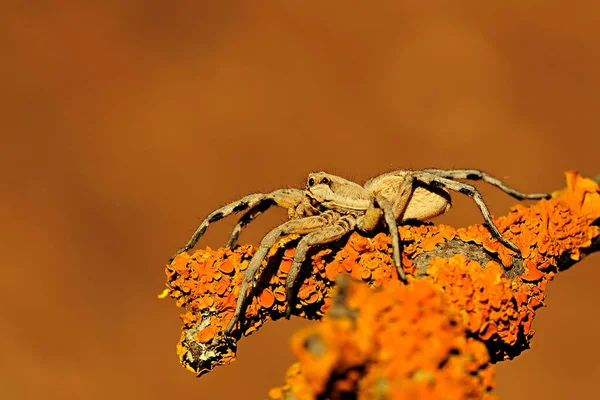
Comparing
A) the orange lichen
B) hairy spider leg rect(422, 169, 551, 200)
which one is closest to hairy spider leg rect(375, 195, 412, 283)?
the orange lichen

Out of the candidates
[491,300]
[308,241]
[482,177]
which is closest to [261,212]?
[308,241]

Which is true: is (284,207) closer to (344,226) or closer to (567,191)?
(344,226)

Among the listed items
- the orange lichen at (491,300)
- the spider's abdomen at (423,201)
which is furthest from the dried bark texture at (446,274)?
the spider's abdomen at (423,201)

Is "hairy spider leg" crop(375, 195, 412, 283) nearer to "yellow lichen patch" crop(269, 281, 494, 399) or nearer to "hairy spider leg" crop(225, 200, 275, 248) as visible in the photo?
"yellow lichen patch" crop(269, 281, 494, 399)

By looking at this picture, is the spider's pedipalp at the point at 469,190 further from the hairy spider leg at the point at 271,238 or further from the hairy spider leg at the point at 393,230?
the hairy spider leg at the point at 271,238

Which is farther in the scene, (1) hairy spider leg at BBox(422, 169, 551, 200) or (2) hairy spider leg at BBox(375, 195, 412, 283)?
(1) hairy spider leg at BBox(422, 169, 551, 200)

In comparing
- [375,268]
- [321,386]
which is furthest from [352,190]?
[321,386]
